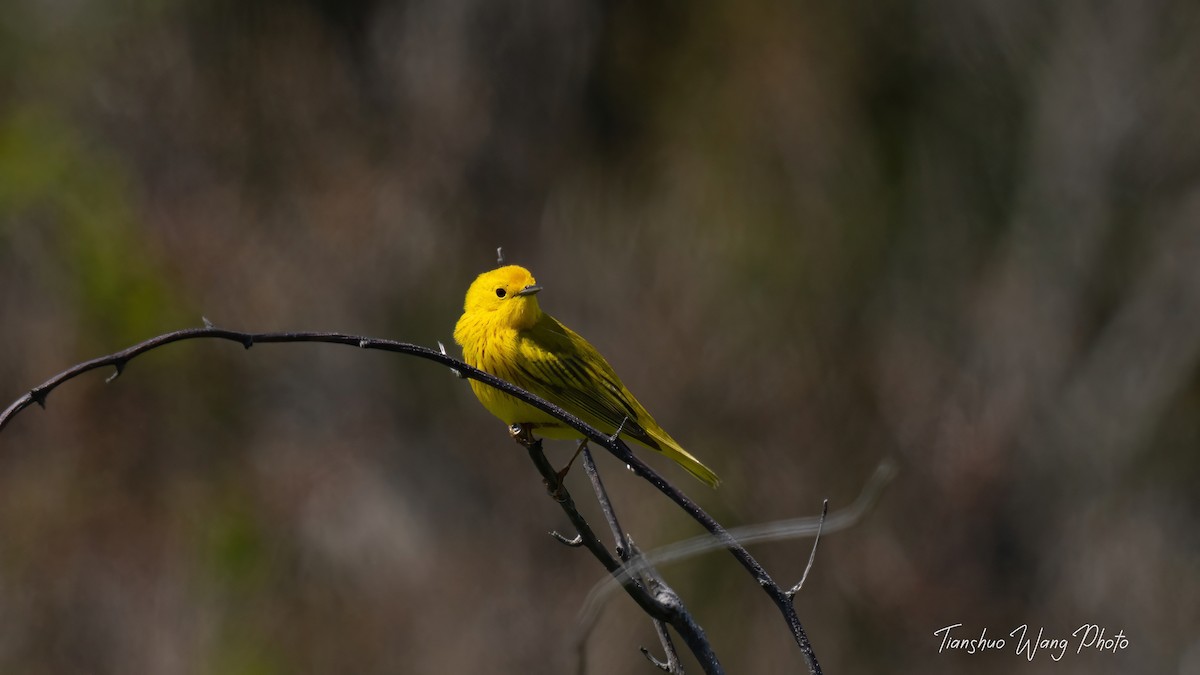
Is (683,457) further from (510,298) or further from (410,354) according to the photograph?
(410,354)

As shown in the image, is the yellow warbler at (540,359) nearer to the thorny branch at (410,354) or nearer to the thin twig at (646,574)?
the thin twig at (646,574)

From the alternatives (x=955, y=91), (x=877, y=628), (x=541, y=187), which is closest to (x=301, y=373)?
(x=541, y=187)

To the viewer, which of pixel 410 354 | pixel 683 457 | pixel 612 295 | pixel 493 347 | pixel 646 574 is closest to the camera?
pixel 410 354

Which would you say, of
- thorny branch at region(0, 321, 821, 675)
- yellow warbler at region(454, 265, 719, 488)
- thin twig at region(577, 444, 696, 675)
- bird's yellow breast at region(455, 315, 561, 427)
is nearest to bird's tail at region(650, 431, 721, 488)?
yellow warbler at region(454, 265, 719, 488)

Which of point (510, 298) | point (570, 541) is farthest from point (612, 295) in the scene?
point (570, 541)

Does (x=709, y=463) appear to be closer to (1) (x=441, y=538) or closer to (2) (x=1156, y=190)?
(1) (x=441, y=538)

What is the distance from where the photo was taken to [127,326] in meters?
8.05

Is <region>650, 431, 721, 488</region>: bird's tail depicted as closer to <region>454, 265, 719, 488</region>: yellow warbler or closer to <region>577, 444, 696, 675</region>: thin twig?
<region>454, 265, 719, 488</region>: yellow warbler

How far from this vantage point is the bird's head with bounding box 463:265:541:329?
11.3 ft

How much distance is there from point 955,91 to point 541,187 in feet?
11.0

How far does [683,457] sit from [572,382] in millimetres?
399

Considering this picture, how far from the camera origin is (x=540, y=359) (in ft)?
11.2

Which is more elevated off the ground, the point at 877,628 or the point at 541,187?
the point at 541,187

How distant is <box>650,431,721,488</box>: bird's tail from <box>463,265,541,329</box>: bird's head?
532 millimetres
